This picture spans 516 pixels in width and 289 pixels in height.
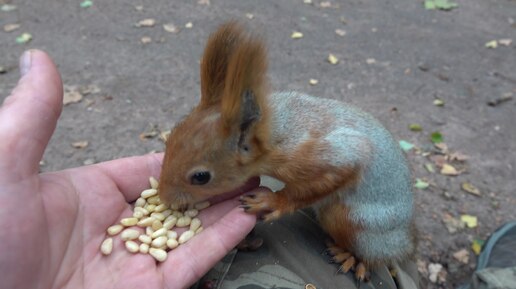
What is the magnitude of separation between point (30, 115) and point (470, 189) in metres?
2.33

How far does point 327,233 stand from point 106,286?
32.8 inches

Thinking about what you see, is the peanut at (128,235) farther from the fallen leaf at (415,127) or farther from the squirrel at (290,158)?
the fallen leaf at (415,127)

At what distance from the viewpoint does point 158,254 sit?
1632 mm

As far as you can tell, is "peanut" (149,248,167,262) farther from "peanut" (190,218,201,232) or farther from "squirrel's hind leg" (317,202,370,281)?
"squirrel's hind leg" (317,202,370,281)

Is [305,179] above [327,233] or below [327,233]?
above

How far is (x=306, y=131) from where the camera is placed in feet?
5.63

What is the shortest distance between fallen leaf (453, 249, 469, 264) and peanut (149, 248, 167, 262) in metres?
1.52

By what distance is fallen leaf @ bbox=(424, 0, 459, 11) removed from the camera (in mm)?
4996

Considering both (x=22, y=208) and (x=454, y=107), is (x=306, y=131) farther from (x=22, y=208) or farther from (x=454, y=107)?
(x=454, y=107)

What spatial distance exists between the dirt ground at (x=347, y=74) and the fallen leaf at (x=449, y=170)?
0.04m

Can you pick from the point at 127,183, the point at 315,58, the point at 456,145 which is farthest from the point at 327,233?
the point at 315,58

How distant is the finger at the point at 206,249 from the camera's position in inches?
61.6

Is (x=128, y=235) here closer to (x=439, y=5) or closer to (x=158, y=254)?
(x=158, y=254)

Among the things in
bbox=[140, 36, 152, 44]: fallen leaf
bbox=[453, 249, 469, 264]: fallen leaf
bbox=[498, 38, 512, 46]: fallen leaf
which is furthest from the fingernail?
bbox=[498, 38, 512, 46]: fallen leaf
